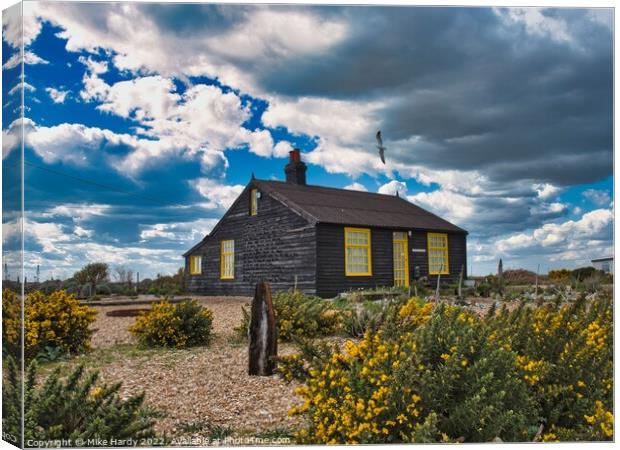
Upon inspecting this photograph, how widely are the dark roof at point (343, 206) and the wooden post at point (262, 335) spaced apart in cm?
822

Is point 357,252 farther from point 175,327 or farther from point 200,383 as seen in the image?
point 200,383

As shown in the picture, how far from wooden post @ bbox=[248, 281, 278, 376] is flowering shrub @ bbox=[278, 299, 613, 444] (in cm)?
167

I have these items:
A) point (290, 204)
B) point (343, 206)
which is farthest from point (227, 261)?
point (343, 206)

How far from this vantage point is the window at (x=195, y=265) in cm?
1511

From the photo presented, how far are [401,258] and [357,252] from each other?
2.06 m

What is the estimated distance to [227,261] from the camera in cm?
1589

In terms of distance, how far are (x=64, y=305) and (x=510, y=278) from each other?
32.8 ft

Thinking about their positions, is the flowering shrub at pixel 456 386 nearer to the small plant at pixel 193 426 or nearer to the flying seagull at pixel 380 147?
the small plant at pixel 193 426

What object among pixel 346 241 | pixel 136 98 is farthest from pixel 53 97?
pixel 346 241

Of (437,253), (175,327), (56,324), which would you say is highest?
(437,253)

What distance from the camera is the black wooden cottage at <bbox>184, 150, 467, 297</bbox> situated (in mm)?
15391

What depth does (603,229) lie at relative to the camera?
5.67m

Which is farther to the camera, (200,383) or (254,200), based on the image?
(254,200)

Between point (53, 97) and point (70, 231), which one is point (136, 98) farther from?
point (70, 231)
